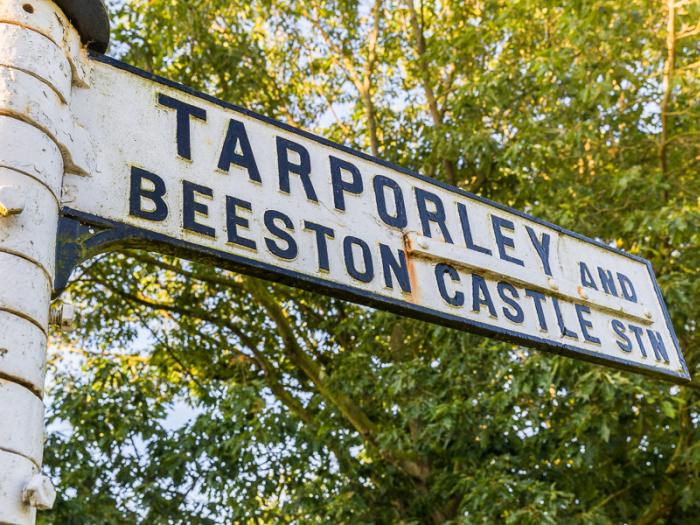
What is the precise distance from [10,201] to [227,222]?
1.71ft

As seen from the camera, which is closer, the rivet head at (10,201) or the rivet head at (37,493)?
the rivet head at (37,493)

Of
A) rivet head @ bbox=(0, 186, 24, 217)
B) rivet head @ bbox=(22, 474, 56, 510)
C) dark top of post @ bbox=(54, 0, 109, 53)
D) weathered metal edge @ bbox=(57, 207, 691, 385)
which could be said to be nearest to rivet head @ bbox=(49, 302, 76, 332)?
weathered metal edge @ bbox=(57, 207, 691, 385)

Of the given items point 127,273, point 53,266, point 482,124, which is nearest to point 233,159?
point 53,266

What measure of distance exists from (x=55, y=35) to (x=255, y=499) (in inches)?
288

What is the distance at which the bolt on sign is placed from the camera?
192 centimetres

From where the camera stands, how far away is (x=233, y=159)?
2127mm

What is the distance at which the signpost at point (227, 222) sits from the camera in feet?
5.32

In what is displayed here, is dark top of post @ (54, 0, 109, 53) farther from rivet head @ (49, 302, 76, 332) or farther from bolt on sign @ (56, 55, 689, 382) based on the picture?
rivet head @ (49, 302, 76, 332)

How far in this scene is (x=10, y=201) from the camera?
5.24ft

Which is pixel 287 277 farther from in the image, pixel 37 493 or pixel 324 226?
pixel 37 493

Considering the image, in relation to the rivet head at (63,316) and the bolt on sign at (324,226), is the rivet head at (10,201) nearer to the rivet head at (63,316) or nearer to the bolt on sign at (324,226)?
the bolt on sign at (324,226)

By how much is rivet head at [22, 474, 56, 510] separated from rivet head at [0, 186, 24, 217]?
0.45 metres

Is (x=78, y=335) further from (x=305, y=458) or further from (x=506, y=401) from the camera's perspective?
(x=506, y=401)

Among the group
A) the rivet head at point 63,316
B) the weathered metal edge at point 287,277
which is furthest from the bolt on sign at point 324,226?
the rivet head at point 63,316
